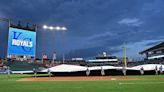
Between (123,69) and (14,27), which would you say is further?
(14,27)

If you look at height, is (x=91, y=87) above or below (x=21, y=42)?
below

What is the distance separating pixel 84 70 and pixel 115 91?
17069 mm

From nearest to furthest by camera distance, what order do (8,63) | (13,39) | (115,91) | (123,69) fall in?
(115,91), (123,69), (13,39), (8,63)

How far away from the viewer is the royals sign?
35.6 m

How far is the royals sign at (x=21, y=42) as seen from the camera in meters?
35.6

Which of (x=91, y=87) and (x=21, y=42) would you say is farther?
(x=21, y=42)

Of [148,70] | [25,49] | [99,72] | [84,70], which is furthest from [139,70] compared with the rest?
[25,49]

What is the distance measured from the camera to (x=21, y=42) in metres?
36.6

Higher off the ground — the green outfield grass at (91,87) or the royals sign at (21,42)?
the royals sign at (21,42)

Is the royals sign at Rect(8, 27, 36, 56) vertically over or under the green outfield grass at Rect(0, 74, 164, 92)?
over

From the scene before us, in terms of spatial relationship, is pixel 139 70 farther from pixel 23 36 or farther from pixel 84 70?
pixel 23 36

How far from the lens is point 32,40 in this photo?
38.8 metres

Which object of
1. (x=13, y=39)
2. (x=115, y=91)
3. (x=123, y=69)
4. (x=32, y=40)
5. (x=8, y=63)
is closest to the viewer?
(x=115, y=91)

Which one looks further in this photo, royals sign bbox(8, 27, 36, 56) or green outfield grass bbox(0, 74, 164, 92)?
royals sign bbox(8, 27, 36, 56)
